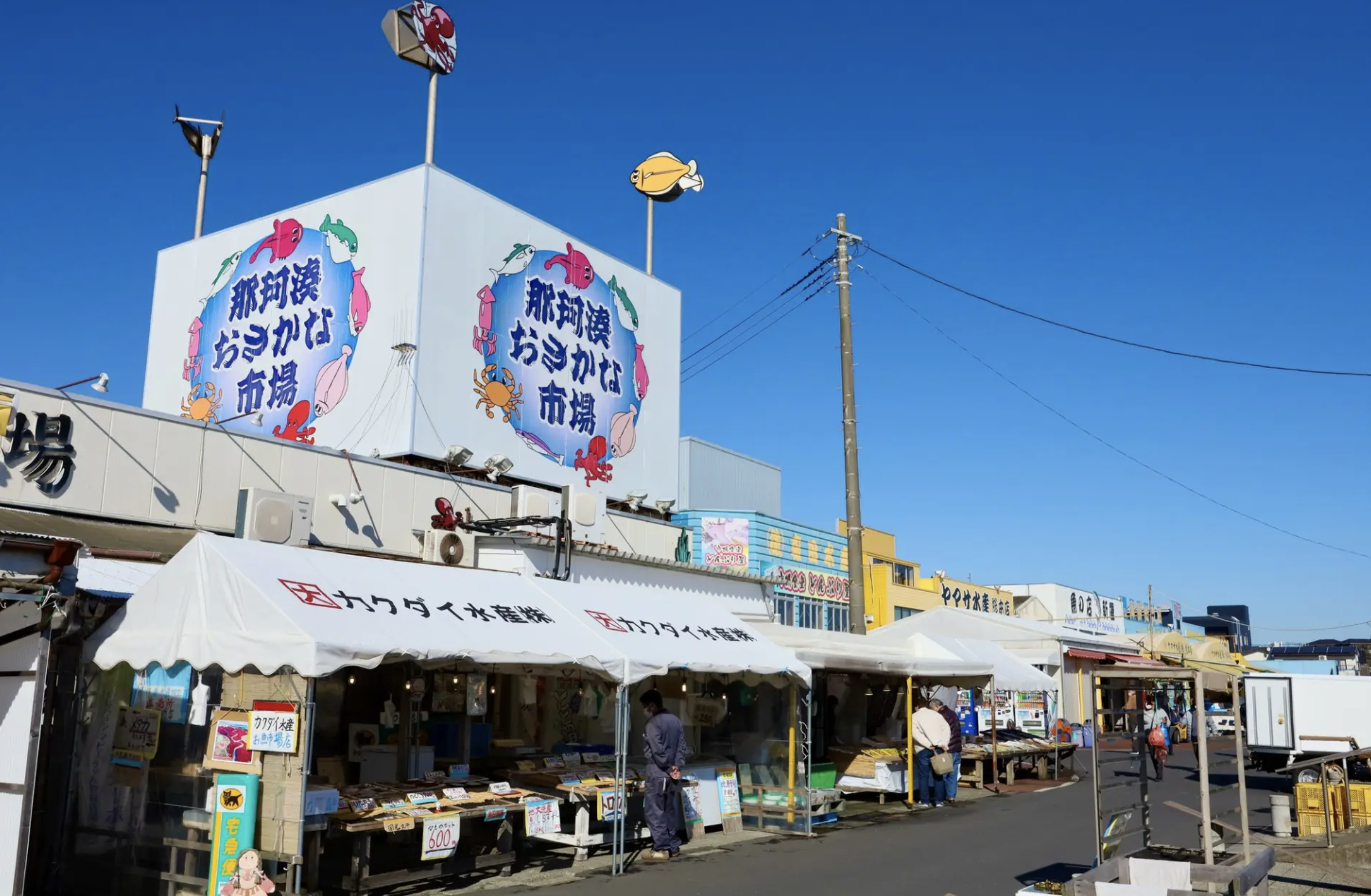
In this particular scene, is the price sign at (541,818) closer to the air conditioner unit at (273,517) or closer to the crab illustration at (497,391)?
the air conditioner unit at (273,517)

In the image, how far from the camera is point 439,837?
10453 millimetres

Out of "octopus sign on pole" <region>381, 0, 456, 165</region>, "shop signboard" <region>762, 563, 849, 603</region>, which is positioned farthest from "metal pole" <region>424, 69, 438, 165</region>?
"shop signboard" <region>762, 563, 849, 603</region>

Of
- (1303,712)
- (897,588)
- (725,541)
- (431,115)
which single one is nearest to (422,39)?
(431,115)

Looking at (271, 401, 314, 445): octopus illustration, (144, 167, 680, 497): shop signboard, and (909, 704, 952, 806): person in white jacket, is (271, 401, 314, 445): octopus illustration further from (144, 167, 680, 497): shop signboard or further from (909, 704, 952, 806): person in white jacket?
(909, 704, 952, 806): person in white jacket

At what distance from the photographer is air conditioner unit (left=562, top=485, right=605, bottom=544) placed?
17.2 meters

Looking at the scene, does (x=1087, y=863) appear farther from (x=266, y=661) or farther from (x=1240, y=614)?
(x=1240, y=614)

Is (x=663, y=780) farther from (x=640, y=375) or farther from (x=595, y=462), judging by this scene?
(x=640, y=375)

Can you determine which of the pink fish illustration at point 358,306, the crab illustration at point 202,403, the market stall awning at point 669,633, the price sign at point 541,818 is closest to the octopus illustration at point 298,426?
the pink fish illustration at point 358,306

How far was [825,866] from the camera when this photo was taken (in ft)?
40.3

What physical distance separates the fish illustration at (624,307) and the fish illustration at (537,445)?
3451mm

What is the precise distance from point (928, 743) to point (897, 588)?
31.7 metres

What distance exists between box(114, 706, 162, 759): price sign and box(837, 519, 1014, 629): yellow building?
1397 inches

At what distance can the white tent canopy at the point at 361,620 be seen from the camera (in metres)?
9.11

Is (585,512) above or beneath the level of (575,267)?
beneath
